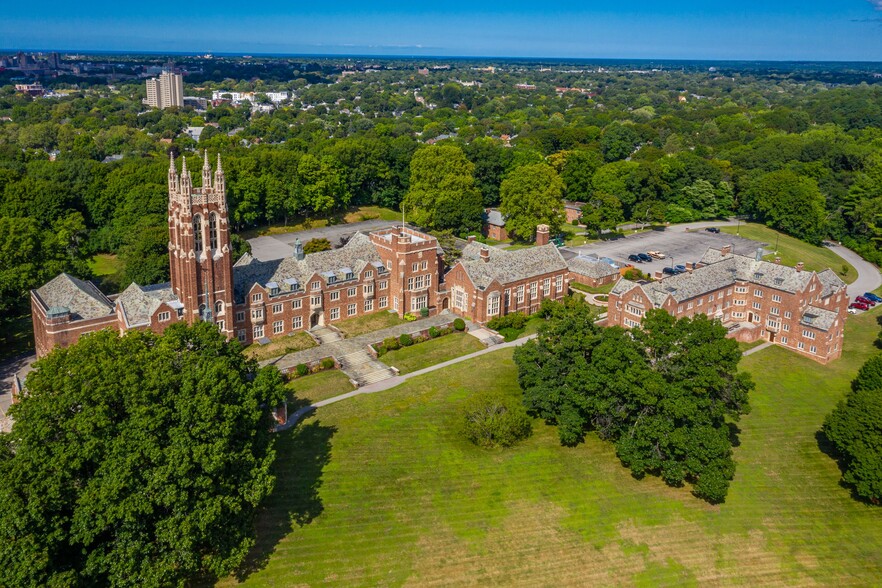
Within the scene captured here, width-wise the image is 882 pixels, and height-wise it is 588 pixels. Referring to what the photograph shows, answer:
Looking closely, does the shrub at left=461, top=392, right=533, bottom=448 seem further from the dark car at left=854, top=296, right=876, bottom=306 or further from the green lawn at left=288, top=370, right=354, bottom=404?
the dark car at left=854, top=296, right=876, bottom=306

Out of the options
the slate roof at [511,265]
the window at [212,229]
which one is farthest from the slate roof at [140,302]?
the slate roof at [511,265]

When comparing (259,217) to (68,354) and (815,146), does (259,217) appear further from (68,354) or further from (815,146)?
(815,146)

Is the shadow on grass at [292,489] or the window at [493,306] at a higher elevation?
the window at [493,306]

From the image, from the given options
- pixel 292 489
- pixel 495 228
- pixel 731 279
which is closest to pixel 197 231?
pixel 292 489

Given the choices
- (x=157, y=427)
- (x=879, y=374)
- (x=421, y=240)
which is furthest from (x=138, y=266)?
(x=879, y=374)

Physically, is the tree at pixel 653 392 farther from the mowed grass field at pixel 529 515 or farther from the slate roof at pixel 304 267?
the slate roof at pixel 304 267
